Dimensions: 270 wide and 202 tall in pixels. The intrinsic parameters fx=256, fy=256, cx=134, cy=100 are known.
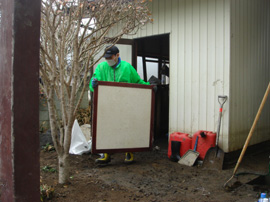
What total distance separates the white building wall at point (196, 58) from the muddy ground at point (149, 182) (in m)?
0.94

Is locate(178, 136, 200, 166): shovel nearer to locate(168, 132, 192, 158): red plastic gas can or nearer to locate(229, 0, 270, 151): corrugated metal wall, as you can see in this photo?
locate(168, 132, 192, 158): red plastic gas can

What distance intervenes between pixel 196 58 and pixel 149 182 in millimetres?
2667

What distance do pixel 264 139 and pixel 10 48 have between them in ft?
20.0

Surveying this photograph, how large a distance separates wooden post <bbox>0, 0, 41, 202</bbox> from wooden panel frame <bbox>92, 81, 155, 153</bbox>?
249cm

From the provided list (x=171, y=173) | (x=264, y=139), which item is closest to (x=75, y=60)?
(x=171, y=173)

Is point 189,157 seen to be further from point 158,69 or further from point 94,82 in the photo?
point 158,69

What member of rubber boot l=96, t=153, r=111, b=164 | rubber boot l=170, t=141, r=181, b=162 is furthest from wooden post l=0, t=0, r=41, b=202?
rubber boot l=170, t=141, r=181, b=162

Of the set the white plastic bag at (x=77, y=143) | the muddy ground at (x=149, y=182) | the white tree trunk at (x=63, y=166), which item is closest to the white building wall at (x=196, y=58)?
the muddy ground at (x=149, y=182)

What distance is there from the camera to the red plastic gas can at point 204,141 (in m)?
4.65

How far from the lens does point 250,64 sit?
17.8ft

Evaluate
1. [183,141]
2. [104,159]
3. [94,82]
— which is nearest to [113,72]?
[94,82]

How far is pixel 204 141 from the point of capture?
471 cm

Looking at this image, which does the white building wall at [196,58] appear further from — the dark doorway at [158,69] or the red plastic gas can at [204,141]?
the dark doorway at [158,69]

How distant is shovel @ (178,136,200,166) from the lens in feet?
15.2
